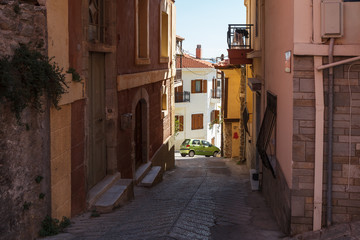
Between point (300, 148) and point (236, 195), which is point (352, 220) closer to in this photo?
point (300, 148)

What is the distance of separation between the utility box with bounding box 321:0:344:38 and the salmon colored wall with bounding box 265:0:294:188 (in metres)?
0.49

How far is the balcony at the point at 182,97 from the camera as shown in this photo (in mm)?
41500

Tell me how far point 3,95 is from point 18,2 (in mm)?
1288

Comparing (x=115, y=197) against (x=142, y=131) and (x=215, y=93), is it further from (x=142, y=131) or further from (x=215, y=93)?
(x=215, y=93)

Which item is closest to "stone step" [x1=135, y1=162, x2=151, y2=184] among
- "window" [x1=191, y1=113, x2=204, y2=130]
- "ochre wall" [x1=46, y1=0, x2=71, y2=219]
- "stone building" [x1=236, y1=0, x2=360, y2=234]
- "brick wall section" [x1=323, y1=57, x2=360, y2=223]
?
"ochre wall" [x1=46, y1=0, x2=71, y2=219]

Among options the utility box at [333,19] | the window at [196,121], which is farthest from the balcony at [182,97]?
the utility box at [333,19]

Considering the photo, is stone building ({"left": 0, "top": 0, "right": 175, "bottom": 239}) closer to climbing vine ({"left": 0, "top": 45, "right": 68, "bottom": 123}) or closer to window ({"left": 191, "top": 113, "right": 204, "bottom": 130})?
climbing vine ({"left": 0, "top": 45, "right": 68, "bottom": 123})

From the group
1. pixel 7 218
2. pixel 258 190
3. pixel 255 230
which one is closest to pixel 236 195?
pixel 258 190

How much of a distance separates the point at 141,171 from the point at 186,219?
6136 mm

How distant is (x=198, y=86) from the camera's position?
4322 centimetres

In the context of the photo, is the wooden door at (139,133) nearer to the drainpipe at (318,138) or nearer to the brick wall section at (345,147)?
the drainpipe at (318,138)

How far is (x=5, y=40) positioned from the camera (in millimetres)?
5477

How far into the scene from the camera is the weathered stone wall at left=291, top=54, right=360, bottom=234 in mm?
6223

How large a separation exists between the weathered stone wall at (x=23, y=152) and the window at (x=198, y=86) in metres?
36.7
